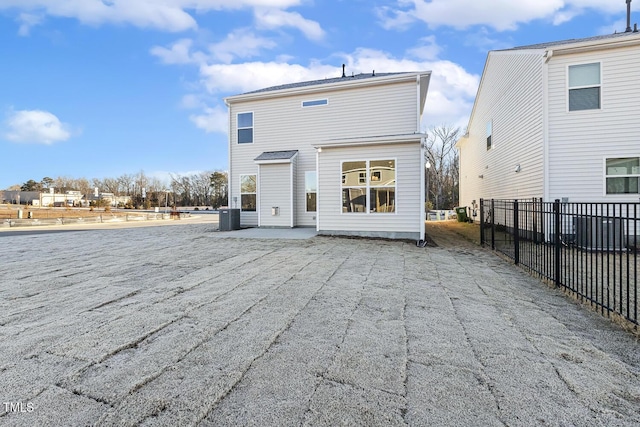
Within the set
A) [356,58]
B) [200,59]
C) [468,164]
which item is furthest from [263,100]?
[468,164]

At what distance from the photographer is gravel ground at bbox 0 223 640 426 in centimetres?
175

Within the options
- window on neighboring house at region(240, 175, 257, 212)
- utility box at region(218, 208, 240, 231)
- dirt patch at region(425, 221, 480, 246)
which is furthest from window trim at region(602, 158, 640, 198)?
utility box at region(218, 208, 240, 231)

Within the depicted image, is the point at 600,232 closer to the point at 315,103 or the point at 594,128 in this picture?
the point at 594,128

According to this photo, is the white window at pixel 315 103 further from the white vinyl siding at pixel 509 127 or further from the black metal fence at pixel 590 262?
the black metal fence at pixel 590 262

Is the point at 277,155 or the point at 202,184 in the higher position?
the point at 202,184

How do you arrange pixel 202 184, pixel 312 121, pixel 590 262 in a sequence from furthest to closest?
pixel 202 184 → pixel 312 121 → pixel 590 262

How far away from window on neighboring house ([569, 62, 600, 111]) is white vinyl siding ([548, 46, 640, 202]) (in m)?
0.12

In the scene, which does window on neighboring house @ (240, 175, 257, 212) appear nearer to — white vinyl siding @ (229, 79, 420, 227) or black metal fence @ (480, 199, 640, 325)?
white vinyl siding @ (229, 79, 420, 227)

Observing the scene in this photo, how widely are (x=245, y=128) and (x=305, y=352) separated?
11.9 m

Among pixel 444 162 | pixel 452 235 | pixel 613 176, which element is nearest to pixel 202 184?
pixel 444 162

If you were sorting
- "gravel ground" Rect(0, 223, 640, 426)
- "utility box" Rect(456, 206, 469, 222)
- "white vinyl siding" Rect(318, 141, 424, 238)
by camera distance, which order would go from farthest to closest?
"utility box" Rect(456, 206, 469, 222), "white vinyl siding" Rect(318, 141, 424, 238), "gravel ground" Rect(0, 223, 640, 426)

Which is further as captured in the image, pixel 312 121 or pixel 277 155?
pixel 312 121

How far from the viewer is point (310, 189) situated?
11.8 m

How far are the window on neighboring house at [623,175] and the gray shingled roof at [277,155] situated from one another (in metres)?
9.73
